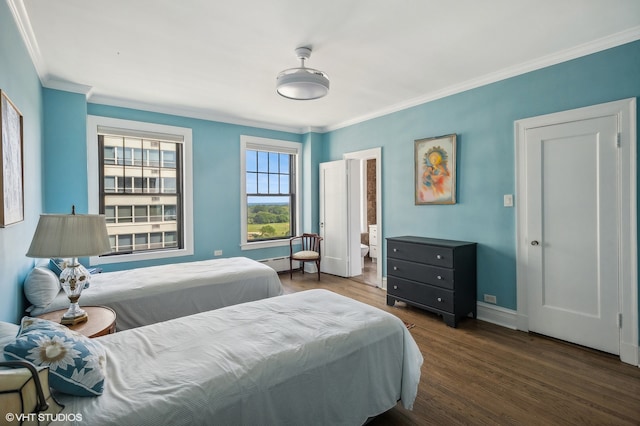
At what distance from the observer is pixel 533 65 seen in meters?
3.11

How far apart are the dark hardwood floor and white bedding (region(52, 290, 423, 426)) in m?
0.40

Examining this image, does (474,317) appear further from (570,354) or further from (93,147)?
(93,147)

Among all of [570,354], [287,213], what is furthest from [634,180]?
[287,213]

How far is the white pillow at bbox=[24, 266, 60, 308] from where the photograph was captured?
2311 millimetres

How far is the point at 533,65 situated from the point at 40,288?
15.6 ft

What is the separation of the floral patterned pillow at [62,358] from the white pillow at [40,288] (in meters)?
1.36

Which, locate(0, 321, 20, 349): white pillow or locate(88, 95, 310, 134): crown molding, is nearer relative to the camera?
locate(0, 321, 20, 349): white pillow

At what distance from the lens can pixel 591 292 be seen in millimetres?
2801

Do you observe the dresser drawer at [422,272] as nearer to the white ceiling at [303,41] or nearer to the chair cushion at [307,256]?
the chair cushion at [307,256]

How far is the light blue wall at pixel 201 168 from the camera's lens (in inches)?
139

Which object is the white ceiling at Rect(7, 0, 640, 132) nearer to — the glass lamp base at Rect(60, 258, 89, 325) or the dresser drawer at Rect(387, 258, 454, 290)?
the glass lamp base at Rect(60, 258, 89, 325)

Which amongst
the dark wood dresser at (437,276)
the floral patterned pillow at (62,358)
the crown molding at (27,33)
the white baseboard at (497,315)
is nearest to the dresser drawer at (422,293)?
the dark wood dresser at (437,276)

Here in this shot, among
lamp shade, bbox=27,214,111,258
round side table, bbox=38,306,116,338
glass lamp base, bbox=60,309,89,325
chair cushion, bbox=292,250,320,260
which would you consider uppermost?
lamp shade, bbox=27,214,111,258

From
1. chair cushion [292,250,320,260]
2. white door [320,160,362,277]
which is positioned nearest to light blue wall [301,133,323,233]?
white door [320,160,362,277]
